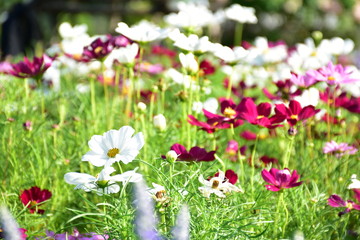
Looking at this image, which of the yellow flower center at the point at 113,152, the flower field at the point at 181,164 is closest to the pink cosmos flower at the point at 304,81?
the flower field at the point at 181,164

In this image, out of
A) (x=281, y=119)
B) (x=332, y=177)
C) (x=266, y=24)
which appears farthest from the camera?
(x=266, y=24)

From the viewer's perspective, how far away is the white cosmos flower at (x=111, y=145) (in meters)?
1.28

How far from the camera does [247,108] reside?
4.88ft

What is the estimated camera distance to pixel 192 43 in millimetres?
1694

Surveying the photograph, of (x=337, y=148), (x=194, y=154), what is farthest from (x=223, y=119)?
(x=337, y=148)

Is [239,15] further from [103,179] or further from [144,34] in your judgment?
[103,179]

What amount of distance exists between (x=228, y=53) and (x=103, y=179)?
660 millimetres

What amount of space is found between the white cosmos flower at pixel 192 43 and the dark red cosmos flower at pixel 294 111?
31 centimetres

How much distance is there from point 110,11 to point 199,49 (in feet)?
15.9

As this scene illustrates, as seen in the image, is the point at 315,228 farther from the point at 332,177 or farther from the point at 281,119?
the point at 332,177

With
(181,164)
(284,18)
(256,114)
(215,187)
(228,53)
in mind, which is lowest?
(284,18)

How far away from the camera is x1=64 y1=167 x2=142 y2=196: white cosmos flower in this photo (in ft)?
3.98

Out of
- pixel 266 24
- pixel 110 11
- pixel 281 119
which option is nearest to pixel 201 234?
pixel 281 119

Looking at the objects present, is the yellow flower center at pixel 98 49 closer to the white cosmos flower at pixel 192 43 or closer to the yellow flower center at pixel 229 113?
the white cosmos flower at pixel 192 43
